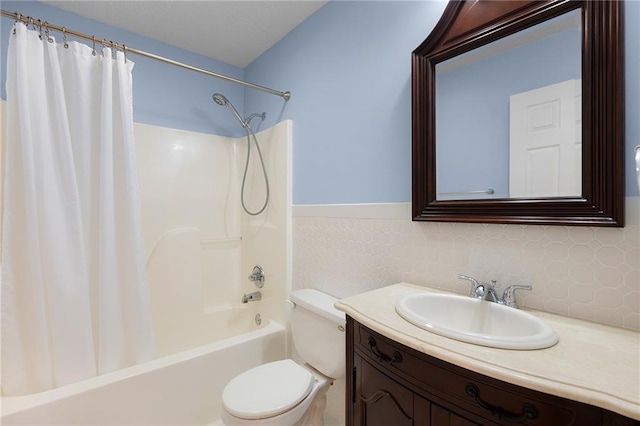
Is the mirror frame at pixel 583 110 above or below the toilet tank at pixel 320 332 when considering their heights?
above

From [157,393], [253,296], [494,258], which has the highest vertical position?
[494,258]

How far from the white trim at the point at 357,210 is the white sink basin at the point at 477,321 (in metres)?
0.39

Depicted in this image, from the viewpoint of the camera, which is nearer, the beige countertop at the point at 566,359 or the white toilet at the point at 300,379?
the beige countertop at the point at 566,359

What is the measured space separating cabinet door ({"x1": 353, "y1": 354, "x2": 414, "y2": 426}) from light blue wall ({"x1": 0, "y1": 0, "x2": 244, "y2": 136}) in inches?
82.3

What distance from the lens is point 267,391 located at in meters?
1.19

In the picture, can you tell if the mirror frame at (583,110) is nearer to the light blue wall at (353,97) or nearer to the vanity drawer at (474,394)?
the light blue wall at (353,97)

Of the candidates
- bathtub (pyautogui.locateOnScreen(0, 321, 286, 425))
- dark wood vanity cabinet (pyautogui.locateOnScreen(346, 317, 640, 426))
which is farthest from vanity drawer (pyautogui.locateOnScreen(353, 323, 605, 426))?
bathtub (pyautogui.locateOnScreen(0, 321, 286, 425))

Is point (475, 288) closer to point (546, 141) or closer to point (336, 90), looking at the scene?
point (546, 141)

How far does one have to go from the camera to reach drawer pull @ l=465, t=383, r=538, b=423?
1.85 feet

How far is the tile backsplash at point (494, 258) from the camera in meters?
0.77

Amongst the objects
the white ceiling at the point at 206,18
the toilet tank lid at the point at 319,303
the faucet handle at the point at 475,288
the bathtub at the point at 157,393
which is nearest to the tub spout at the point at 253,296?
the bathtub at the point at 157,393

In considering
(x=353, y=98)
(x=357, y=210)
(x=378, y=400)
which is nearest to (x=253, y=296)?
(x=357, y=210)

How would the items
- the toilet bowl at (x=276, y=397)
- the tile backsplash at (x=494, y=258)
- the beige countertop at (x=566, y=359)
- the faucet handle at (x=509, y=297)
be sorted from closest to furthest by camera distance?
the beige countertop at (x=566, y=359)
the tile backsplash at (x=494, y=258)
the faucet handle at (x=509, y=297)
the toilet bowl at (x=276, y=397)

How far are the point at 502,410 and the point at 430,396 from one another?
0.16 metres
